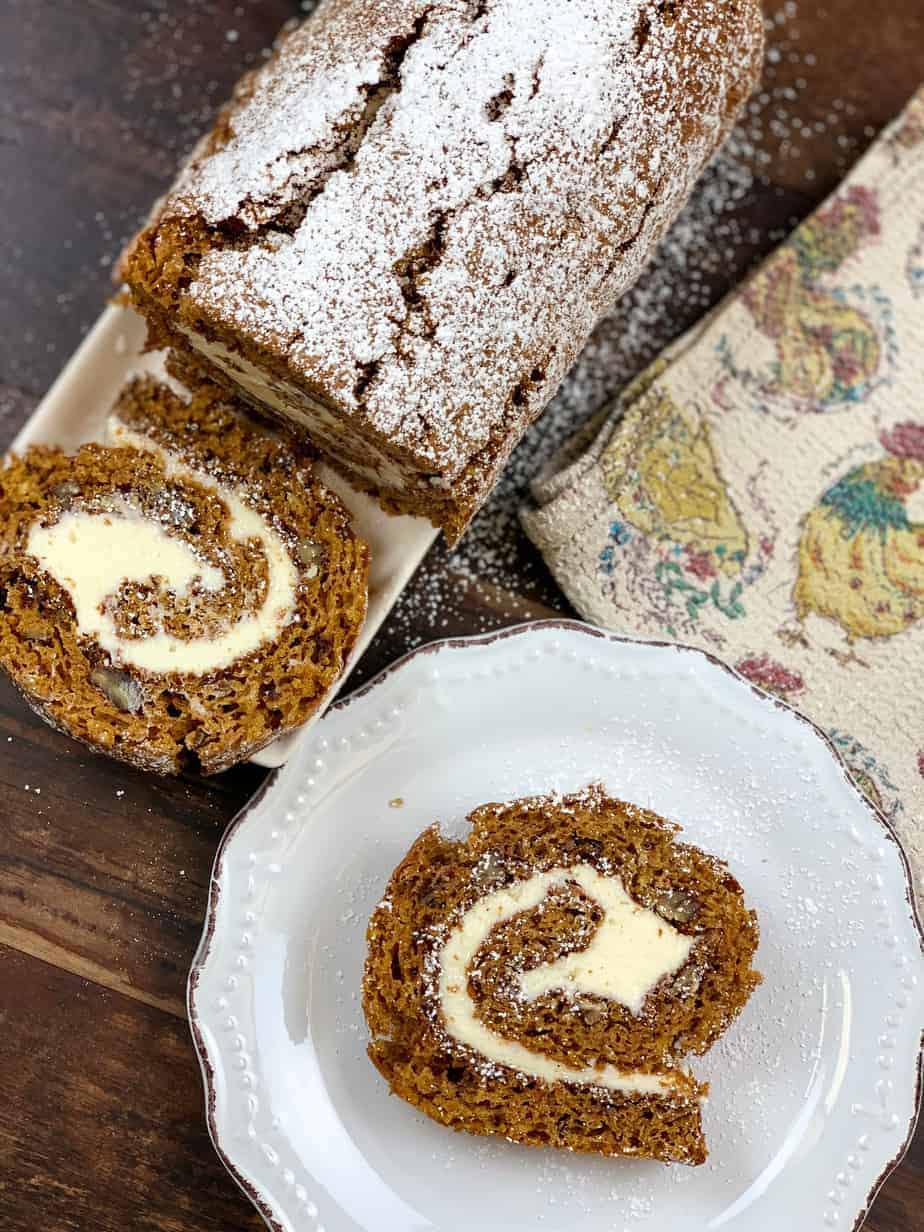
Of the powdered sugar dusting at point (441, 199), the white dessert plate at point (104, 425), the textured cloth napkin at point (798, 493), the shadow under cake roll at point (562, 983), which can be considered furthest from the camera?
the textured cloth napkin at point (798, 493)

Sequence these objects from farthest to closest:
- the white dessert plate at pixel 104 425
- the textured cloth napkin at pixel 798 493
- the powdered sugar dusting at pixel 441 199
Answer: the textured cloth napkin at pixel 798 493 → the white dessert plate at pixel 104 425 → the powdered sugar dusting at pixel 441 199

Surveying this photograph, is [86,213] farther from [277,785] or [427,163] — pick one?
[277,785]

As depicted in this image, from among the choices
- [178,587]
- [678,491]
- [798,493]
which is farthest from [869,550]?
[178,587]

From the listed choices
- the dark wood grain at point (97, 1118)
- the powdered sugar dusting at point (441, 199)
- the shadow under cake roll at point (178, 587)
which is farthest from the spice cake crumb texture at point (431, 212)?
the dark wood grain at point (97, 1118)

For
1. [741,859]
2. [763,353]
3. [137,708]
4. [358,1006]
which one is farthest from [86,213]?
[741,859]

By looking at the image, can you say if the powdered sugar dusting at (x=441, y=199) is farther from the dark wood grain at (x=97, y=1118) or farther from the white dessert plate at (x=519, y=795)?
the dark wood grain at (x=97, y=1118)

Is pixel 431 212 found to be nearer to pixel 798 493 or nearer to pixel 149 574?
pixel 149 574

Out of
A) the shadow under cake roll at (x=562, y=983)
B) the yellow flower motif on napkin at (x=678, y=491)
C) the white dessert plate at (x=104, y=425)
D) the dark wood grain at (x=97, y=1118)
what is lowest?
the dark wood grain at (x=97, y=1118)
